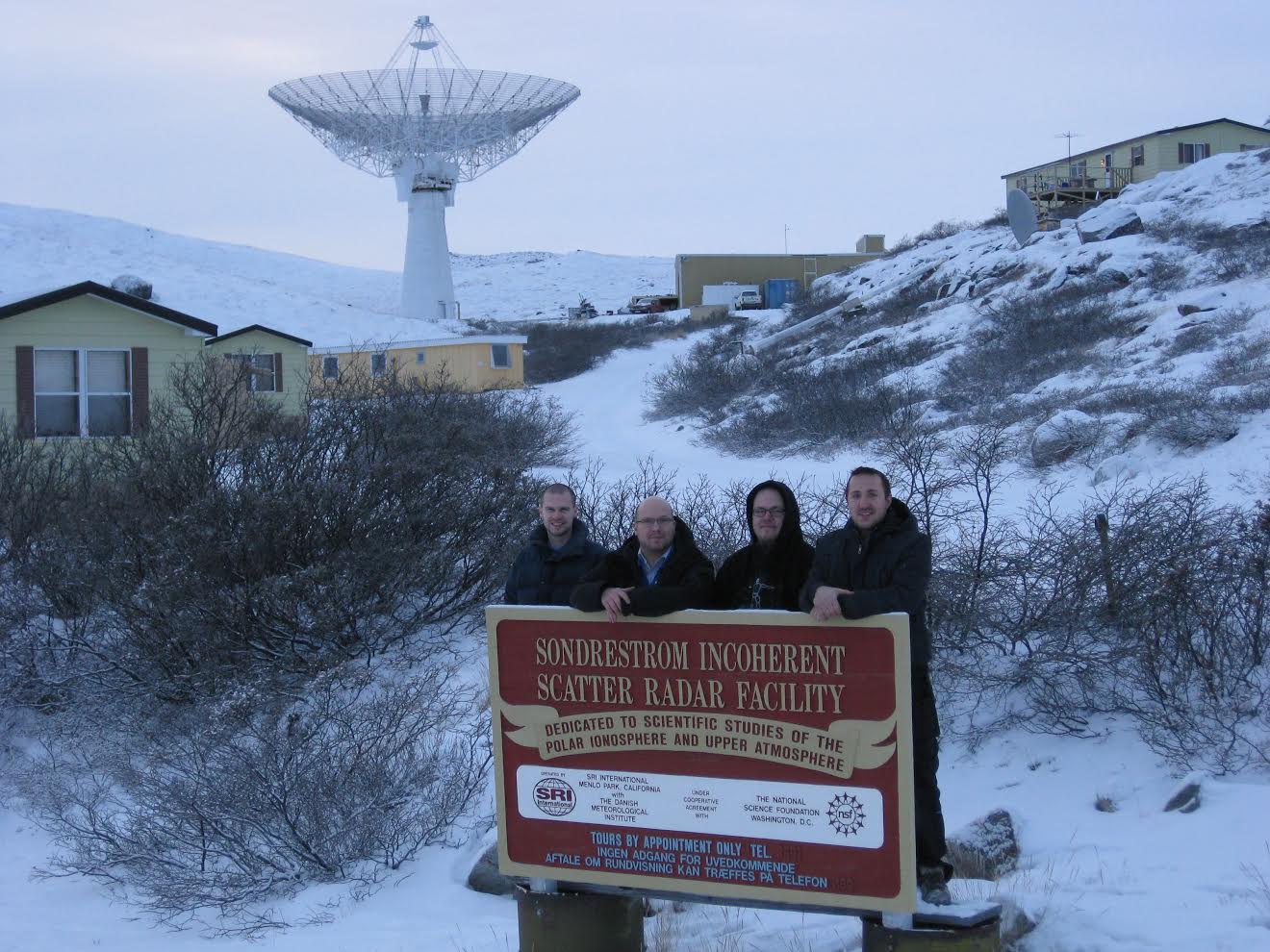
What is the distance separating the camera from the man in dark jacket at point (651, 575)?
3639 millimetres

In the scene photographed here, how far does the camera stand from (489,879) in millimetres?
5645

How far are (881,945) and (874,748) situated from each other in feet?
1.98

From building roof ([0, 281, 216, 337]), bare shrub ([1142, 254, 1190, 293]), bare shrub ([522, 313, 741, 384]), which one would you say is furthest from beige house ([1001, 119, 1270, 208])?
building roof ([0, 281, 216, 337])

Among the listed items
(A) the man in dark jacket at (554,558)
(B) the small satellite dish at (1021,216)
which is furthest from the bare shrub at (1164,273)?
(A) the man in dark jacket at (554,558)

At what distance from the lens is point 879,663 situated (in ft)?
11.2

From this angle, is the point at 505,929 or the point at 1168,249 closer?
the point at 505,929

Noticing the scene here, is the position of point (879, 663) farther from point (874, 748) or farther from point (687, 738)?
point (687, 738)

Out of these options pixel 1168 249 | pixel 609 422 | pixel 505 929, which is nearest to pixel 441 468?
pixel 505 929

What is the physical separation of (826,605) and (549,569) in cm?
177

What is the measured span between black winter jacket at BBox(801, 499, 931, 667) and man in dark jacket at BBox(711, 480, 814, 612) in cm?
16

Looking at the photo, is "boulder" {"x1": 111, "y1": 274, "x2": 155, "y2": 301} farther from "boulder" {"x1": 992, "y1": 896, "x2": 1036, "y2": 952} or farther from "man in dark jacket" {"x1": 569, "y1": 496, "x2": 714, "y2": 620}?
"boulder" {"x1": 992, "y1": 896, "x2": 1036, "y2": 952}

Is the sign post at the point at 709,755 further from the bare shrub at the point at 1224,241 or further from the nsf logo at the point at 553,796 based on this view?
the bare shrub at the point at 1224,241

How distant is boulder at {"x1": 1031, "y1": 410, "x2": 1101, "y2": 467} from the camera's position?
41.8 ft

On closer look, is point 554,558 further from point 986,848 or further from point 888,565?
point 986,848
